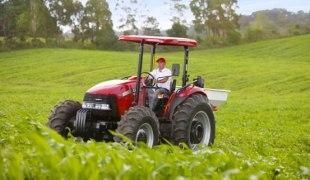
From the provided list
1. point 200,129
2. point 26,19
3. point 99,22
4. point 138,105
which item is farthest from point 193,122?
point 99,22

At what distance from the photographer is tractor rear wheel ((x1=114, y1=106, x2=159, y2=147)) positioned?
9.16 meters

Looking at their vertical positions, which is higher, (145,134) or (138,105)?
(138,105)

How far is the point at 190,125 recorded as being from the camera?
10.6 metres

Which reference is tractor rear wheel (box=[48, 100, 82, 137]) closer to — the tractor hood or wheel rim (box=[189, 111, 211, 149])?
the tractor hood

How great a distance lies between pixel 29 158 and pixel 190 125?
8.12 meters

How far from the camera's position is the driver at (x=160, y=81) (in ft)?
35.0

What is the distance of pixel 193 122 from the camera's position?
11.0m

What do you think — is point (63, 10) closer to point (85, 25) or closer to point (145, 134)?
point (85, 25)

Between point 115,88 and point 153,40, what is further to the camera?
point 153,40

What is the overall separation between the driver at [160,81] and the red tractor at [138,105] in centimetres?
10

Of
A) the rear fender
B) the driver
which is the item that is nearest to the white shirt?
the driver

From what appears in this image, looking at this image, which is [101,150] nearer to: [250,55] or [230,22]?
[250,55]

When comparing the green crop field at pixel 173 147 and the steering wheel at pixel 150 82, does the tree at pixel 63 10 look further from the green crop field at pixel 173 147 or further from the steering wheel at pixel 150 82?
the steering wheel at pixel 150 82

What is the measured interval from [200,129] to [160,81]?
4.25ft
